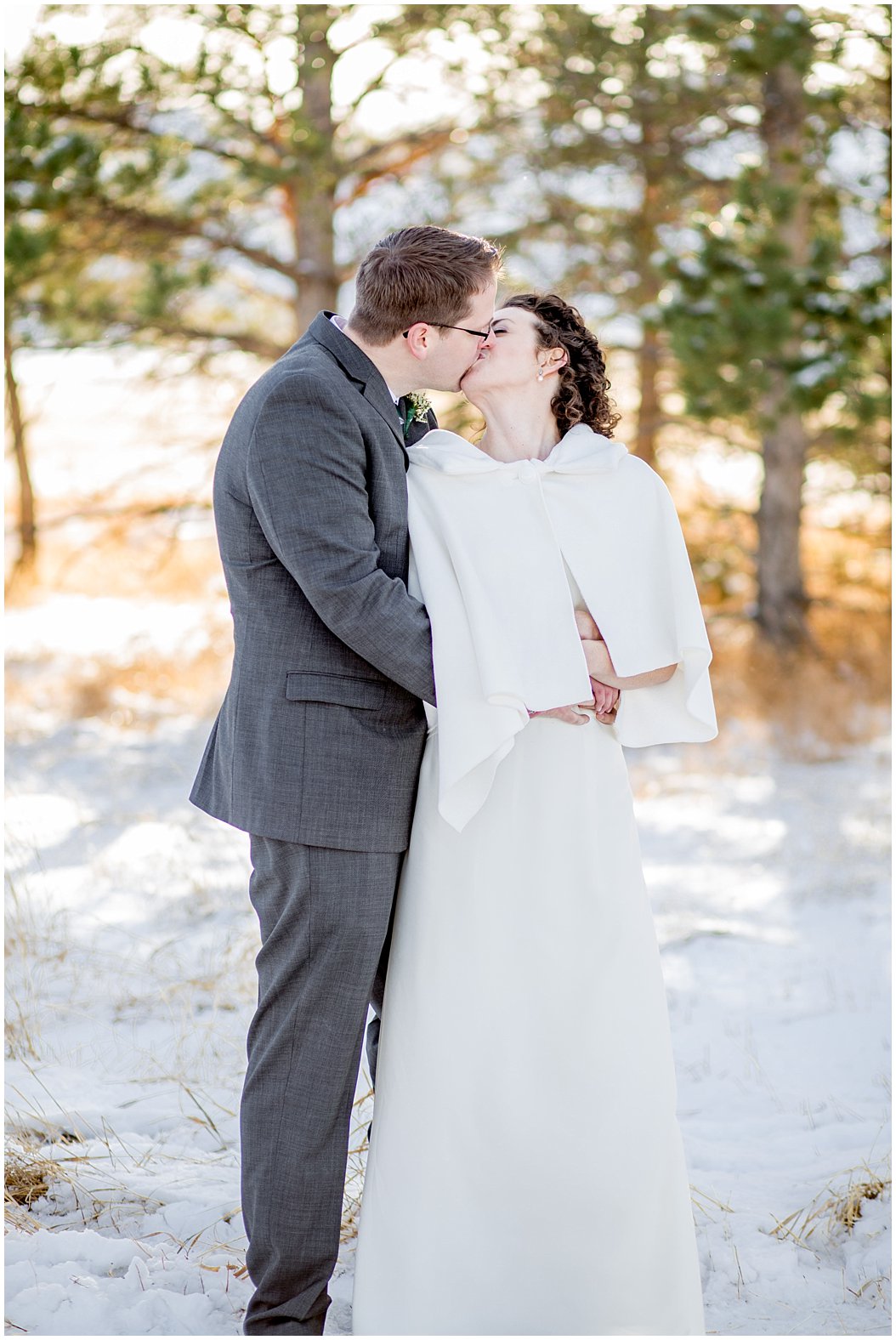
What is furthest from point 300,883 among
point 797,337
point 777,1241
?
point 797,337

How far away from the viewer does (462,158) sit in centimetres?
938

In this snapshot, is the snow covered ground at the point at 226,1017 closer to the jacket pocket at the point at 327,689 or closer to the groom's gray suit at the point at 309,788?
the groom's gray suit at the point at 309,788

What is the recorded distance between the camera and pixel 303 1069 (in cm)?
232

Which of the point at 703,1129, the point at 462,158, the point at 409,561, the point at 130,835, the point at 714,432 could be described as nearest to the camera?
the point at 409,561

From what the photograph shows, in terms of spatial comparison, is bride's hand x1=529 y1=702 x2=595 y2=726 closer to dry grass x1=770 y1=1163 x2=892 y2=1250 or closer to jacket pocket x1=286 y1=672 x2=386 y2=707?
jacket pocket x1=286 y1=672 x2=386 y2=707

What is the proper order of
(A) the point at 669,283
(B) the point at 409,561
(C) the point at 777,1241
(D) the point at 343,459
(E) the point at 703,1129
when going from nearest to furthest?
(D) the point at 343,459 → (B) the point at 409,561 → (C) the point at 777,1241 → (E) the point at 703,1129 → (A) the point at 669,283

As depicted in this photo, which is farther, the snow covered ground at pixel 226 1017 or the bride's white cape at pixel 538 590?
the snow covered ground at pixel 226 1017

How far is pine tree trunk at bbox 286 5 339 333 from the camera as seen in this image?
8016 mm

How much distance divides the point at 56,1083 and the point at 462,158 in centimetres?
777

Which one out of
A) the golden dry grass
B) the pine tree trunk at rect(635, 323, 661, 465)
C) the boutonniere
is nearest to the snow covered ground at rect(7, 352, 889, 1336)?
the golden dry grass

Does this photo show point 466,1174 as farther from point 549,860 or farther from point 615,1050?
point 549,860

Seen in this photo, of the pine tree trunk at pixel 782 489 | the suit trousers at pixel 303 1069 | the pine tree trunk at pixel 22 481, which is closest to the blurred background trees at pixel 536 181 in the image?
the pine tree trunk at pixel 782 489

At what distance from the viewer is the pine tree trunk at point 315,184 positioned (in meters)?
8.02

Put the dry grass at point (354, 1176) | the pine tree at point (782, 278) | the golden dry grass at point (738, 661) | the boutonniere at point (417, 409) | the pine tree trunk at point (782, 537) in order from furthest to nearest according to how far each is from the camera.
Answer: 1. the pine tree trunk at point (782, 537)
2. the golden dry grass at point (738, 661)
3. the pine tree at point (782, 278)
4. the dry grass at point (354, 1176)
5. the boutonniere at point (417, 409)
